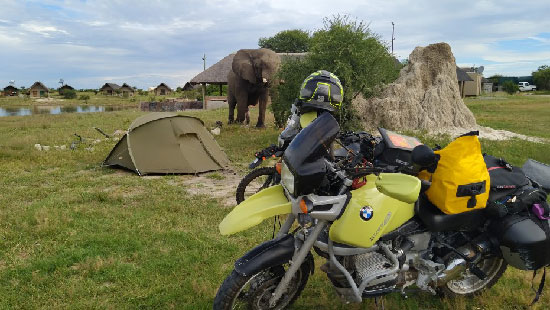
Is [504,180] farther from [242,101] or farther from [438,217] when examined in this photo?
[242,101]

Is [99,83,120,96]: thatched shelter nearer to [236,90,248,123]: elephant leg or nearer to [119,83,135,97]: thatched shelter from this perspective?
[119,83,135,97]: thatched shelter

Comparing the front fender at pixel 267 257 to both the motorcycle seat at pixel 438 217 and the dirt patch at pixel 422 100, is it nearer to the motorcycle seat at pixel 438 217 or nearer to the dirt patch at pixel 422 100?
the motorcycle seat at pixel 438 217

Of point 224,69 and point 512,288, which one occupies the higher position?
point 224,69

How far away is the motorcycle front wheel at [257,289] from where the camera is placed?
3.17 m

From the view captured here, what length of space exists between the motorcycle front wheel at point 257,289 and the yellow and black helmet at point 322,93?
5.36 ft

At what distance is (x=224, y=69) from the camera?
35312mm

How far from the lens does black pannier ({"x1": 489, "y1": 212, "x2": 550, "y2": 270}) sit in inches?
133

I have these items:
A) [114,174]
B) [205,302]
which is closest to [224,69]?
[114,174]

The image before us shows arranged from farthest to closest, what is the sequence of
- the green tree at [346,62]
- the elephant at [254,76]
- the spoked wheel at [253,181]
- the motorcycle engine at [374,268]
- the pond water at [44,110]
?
the pond water at [44,110]
the elephant at [254,76]
the green tree at [346,62]
the spoked wheel at [253,181]
the motorcycle engine at [374,268]

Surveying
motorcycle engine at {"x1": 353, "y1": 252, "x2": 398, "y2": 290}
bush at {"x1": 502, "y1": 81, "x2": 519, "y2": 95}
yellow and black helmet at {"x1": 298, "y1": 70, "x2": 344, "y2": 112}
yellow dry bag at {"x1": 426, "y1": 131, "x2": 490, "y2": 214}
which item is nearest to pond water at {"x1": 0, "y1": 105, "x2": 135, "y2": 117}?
yellow and black helmet at {"x1": 298, "y1": 70, "x2": 344, "y2": 112}

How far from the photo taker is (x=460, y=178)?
3148 millimetres

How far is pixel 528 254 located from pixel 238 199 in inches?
167

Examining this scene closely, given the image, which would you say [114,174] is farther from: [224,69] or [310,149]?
[224,69]

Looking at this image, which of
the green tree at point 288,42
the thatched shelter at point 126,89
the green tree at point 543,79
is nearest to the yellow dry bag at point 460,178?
the green tree at point 288,42
